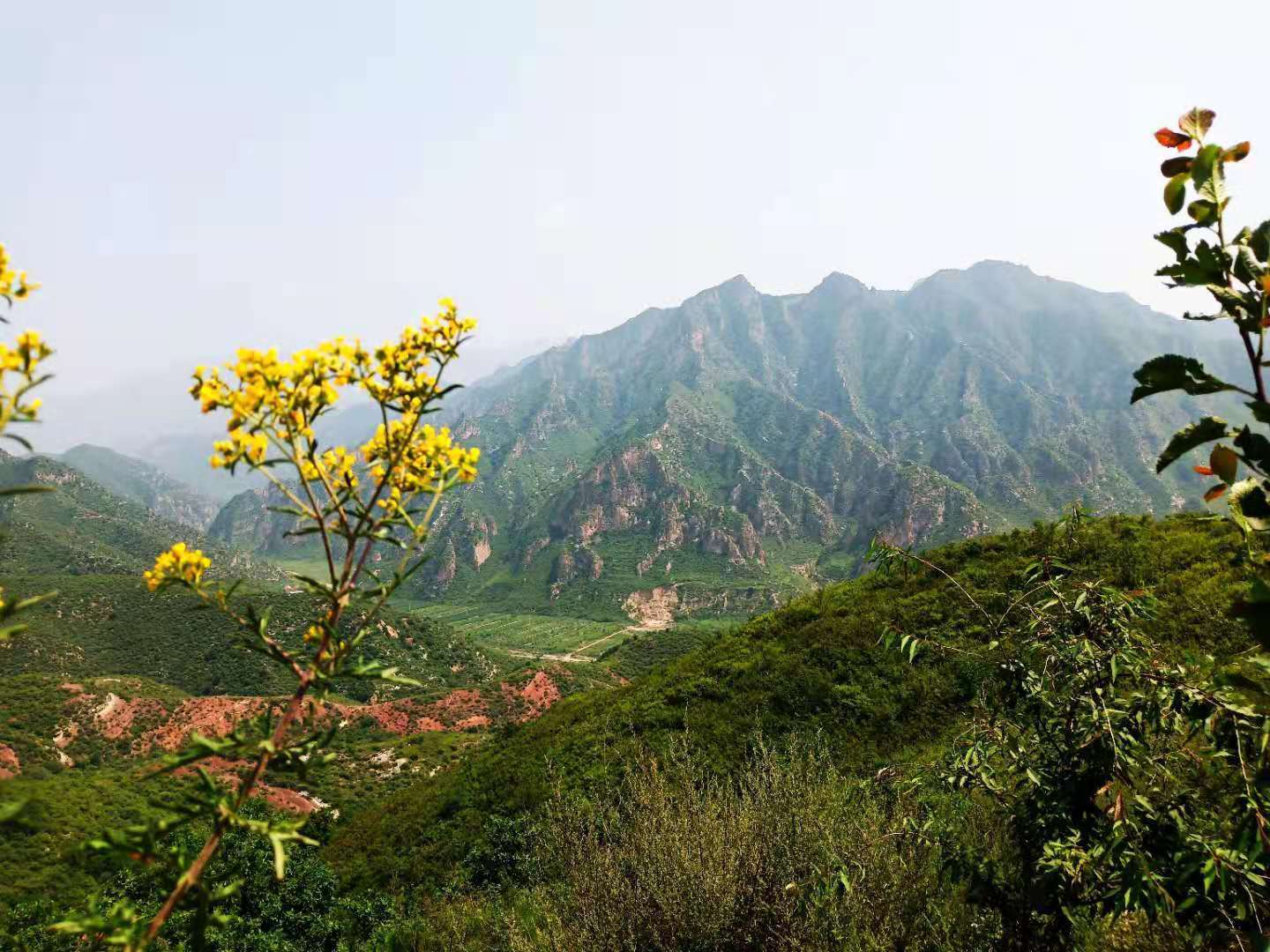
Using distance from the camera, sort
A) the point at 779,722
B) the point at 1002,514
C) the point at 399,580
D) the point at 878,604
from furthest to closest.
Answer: the point at 1002,514
the point at 878,604
the point at 779,722
the point at 399,580

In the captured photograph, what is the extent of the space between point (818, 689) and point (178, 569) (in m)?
19.0

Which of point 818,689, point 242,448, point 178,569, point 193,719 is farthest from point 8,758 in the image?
point 242,448

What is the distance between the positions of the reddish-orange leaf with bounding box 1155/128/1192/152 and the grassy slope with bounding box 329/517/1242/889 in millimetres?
13753

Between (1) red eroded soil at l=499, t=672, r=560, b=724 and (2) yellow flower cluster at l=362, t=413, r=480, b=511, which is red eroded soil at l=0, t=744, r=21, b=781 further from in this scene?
(2) yellow flower cluster at l=362, t=413, r=480, b=511

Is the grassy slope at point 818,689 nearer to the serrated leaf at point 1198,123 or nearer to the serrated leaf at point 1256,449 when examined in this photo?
the serrated leaf at point 1256,449

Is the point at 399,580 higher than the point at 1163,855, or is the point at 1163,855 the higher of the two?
the point at 399,580

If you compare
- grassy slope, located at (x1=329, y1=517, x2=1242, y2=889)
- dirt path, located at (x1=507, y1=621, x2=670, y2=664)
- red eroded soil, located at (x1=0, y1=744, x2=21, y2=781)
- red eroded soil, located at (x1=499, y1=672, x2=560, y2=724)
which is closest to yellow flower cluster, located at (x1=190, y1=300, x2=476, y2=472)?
grassy slope, located at (x1=329, y1=517, x2=1242, y2=889)

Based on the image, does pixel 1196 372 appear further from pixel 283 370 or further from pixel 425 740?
pixel 425 740

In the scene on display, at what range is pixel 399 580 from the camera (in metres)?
2.50

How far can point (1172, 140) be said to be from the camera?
2.36 meters

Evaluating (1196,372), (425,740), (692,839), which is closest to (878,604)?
(692,839)

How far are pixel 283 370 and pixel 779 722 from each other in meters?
18.2

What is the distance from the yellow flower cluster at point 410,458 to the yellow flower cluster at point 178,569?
0.86 metres

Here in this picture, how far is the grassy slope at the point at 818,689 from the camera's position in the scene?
15.5 metres
